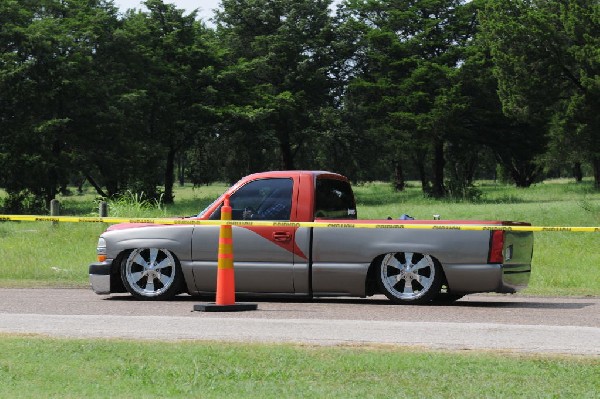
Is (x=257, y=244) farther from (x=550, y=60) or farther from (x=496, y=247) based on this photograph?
(x=550, y=60)

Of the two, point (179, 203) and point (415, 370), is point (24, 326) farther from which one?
point (179, 203)

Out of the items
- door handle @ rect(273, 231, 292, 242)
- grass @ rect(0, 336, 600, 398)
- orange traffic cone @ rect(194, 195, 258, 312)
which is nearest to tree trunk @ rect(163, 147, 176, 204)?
door handle @ rect(273, 231, 292, 242)

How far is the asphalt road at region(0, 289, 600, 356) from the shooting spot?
30.2 feet

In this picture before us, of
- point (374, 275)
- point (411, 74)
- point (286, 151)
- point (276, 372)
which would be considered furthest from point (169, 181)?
point (276, 372)

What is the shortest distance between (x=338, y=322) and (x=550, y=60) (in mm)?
46241

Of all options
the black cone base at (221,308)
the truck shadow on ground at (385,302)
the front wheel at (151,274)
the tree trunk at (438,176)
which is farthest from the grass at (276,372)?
the tree trunk at (438,176)

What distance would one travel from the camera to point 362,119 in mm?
73562

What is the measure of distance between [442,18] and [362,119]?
30.7ft

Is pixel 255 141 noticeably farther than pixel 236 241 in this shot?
Yes

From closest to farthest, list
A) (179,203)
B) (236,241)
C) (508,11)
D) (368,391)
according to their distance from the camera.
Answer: (368,391) → (236,241) → (508,11) → (179,203)

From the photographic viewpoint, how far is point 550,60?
5428cm

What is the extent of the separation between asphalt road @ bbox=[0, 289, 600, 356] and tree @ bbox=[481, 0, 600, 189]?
40.8 meters

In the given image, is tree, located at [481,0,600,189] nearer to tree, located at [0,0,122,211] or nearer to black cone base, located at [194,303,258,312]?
tree, located at [0,0,122,211]

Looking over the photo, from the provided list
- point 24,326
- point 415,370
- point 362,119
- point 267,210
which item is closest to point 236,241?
point 267,210
